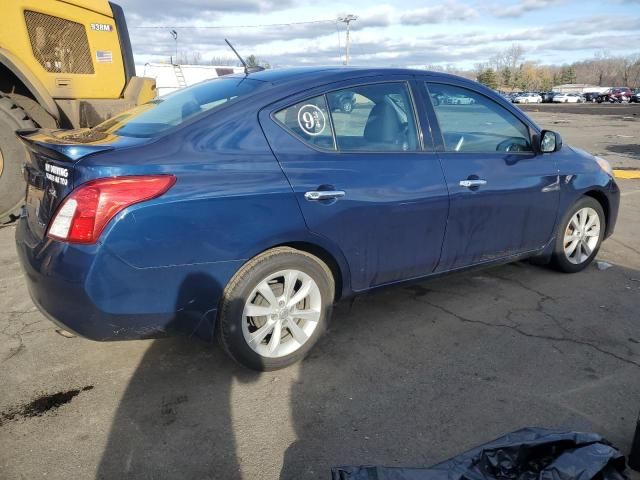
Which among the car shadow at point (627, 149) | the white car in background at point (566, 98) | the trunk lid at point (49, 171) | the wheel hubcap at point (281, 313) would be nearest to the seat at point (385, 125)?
the wheel hubcap at point (281, 313)

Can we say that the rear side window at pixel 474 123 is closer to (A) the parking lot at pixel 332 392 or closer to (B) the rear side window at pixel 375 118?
(B) the rear side window at pixel 375 118

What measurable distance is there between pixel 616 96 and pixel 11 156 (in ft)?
230

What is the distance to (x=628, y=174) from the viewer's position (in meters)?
10.1

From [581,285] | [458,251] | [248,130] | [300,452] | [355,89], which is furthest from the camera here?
[581,285]

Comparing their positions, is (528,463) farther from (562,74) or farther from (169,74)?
(562,74)

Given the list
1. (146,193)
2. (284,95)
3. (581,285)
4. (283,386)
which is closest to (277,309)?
(283,386)

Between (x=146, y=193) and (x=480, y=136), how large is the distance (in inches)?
98.4

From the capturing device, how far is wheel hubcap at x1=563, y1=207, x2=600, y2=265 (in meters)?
4.57

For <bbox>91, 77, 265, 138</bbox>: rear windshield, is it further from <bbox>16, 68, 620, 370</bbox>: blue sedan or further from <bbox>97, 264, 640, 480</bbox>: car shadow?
<bbox>97, 264, 640, 480</bbox>: car shadow

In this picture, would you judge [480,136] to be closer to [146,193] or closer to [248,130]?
[248,130]

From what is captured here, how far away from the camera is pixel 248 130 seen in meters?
2.86

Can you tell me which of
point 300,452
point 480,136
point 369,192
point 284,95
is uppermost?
point 284,95

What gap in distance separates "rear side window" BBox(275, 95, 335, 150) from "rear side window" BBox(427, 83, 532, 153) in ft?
2.91

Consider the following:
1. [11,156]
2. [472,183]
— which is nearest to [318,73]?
[472,183]
